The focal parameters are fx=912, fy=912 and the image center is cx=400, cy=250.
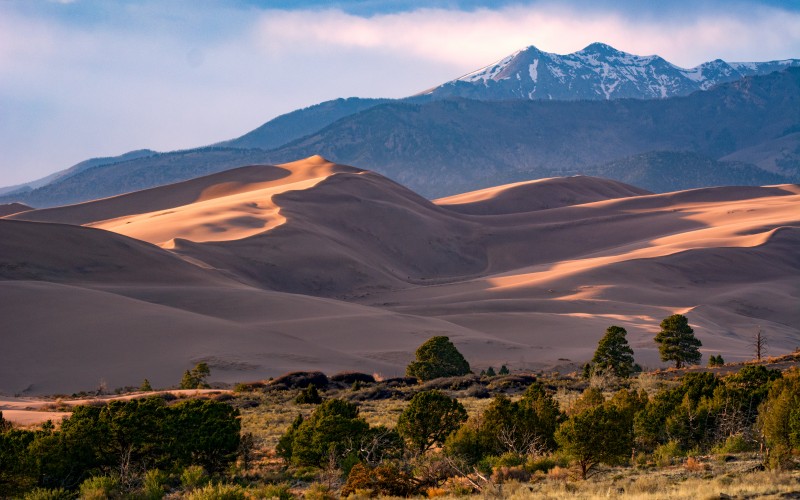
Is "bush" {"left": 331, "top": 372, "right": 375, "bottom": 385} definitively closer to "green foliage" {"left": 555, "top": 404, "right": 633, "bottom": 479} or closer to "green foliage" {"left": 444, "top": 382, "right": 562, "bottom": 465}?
"green foliage" {"left": 444, "top": 382, "right": 562, "bottom": 465}

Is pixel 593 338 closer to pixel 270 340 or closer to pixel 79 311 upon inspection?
pixel 270 340

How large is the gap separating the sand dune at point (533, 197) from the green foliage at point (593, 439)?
14760 cm

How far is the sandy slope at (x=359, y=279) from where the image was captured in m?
50.8

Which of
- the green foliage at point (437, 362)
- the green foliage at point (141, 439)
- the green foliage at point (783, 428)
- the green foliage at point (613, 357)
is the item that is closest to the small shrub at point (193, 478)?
the green foliage at point (141, 439)

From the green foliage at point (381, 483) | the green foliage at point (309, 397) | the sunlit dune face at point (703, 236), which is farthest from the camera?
the sunlit dune face at point (703, 236)

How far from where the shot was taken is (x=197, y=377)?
4253 centimetres

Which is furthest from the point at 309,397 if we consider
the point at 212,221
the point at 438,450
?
the point at 212,221

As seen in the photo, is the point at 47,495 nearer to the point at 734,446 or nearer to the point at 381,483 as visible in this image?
the point at 381,483

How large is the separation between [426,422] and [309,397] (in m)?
12.6

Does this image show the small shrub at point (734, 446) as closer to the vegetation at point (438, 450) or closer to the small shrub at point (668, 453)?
the vegetation at point (438, 450)

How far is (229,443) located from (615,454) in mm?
9426

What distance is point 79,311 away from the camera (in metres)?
54.0

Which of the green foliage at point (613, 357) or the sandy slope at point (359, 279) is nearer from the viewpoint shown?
the green foliage at point (613, 357)

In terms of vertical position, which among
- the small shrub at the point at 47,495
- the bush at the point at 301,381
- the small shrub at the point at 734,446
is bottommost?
the bush at the point at 301,381
